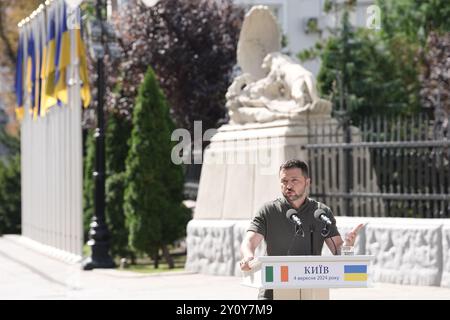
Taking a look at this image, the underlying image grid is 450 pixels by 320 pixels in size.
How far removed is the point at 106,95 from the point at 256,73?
9936mm

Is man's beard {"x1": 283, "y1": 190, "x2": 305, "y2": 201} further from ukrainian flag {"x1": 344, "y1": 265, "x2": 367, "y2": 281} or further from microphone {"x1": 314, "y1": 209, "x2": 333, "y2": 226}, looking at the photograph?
ukrainian flag {"x1": 344, "y1": 265, "x2": 367, "y2": 281}

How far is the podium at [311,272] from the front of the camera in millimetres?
6051

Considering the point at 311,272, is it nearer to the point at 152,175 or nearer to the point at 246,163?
the point at 246,163

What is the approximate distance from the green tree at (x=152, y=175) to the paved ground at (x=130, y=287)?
158cm

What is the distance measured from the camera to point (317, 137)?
53.0 feet

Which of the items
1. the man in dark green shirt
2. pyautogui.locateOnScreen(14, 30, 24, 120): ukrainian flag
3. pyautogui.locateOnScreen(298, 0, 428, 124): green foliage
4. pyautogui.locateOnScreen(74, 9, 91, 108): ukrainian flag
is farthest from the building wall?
the man in dark green shirt

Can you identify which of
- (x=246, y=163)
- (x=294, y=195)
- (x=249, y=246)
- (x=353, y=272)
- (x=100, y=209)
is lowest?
(x=100, y=209)

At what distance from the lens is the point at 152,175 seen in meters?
20.2

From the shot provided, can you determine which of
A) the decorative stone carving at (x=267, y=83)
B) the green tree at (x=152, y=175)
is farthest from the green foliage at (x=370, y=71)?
the decorative stone carving at (x=267, y=83)

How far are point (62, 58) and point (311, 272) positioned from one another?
1409 cm

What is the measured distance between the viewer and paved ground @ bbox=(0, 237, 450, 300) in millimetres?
13414

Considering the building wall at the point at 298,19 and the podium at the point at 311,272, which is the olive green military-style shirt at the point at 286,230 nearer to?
the podium at the point at 311,272

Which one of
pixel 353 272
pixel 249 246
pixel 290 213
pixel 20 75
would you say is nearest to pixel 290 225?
pixel 290 213

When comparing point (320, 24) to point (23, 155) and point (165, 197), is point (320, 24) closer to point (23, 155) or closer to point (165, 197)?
point (23, 155)
